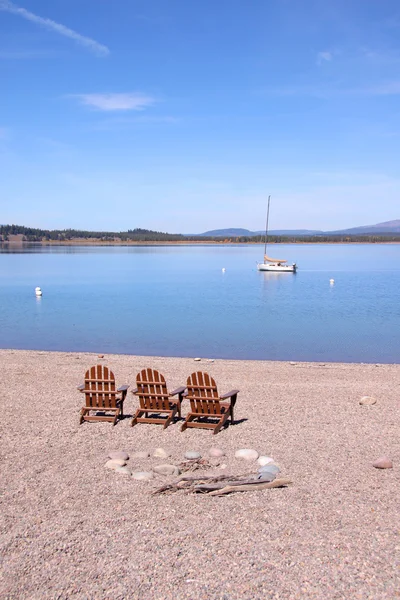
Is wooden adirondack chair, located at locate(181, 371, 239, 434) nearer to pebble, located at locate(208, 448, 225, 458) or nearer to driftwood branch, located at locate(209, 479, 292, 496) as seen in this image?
pebble, located at locate(208, 448, 225, 458)

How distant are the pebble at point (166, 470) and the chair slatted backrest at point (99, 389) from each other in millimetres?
2615

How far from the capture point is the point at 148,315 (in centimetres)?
3200

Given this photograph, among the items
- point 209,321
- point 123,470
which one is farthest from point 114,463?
A: point 209,321

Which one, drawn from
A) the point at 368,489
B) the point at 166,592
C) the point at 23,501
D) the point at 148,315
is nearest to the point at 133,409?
the point at 23,501

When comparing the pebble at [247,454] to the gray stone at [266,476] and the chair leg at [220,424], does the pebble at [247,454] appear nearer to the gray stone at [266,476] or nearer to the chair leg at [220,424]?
the gray stone at [266,476]

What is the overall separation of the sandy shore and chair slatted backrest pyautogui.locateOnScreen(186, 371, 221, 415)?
16.4 inches

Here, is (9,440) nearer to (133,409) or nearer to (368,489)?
(133,409)

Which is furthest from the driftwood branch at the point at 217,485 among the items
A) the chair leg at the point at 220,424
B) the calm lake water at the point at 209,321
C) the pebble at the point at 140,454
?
the calm lake water at the point at 209,321

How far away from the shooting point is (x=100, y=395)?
9867 millimetres

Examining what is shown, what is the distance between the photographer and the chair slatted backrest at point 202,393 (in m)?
9.35

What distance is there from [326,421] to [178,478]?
369 centimetres

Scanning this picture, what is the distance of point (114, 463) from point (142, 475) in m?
0.59

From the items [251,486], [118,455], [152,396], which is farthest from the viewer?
[152,396]

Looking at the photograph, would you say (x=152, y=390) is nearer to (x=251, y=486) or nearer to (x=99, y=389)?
(x=99, y=389)
